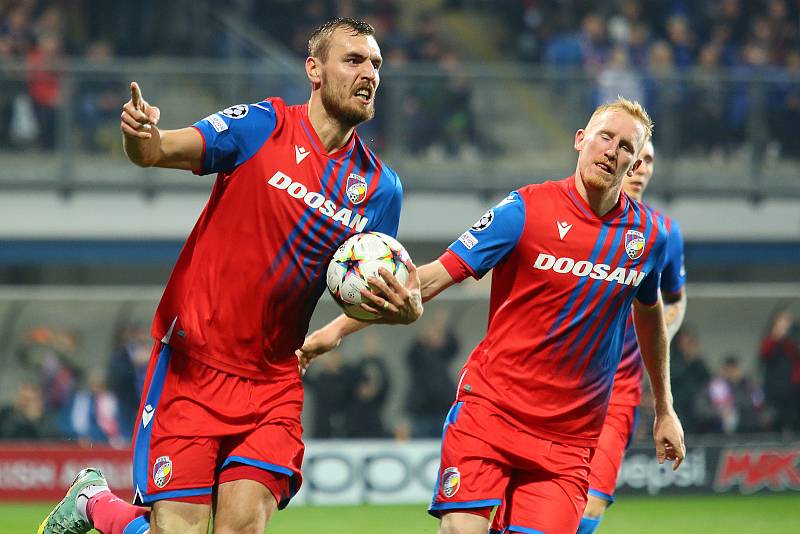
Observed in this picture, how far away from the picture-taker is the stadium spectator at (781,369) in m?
15.3

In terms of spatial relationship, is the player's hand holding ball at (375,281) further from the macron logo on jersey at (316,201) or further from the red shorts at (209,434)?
the red shorts at (209,434)

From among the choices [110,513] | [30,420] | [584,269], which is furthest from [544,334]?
[30,420]

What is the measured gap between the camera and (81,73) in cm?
1527

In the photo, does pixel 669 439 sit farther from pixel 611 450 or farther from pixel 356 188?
pixel 356 188

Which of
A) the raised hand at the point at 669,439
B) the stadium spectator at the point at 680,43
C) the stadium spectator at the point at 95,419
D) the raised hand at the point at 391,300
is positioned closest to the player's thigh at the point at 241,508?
the raised hand at the point at 391,300

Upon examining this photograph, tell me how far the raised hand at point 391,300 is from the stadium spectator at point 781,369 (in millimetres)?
10861

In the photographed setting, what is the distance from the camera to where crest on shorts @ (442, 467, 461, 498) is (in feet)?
18.7

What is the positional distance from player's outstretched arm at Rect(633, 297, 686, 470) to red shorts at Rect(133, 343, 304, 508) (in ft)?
5.79

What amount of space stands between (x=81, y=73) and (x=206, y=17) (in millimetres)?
3299

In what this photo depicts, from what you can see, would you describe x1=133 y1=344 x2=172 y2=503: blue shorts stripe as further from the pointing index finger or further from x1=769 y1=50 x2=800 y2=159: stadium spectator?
x1=769 y1=50 x2=800 y2=159: stadium spectator

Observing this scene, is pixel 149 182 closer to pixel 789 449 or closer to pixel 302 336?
pixel 789 449

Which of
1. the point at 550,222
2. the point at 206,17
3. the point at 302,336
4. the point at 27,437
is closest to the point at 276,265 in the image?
the point at 302,336

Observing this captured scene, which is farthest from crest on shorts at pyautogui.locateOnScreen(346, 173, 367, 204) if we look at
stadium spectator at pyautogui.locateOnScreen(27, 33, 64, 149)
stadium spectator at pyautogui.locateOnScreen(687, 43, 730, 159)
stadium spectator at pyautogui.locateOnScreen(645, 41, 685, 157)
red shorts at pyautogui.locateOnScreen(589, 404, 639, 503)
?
stadium spectator at pyautogui.locateOnScreen(687, 43, 730, 159)

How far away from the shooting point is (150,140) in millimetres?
4984
